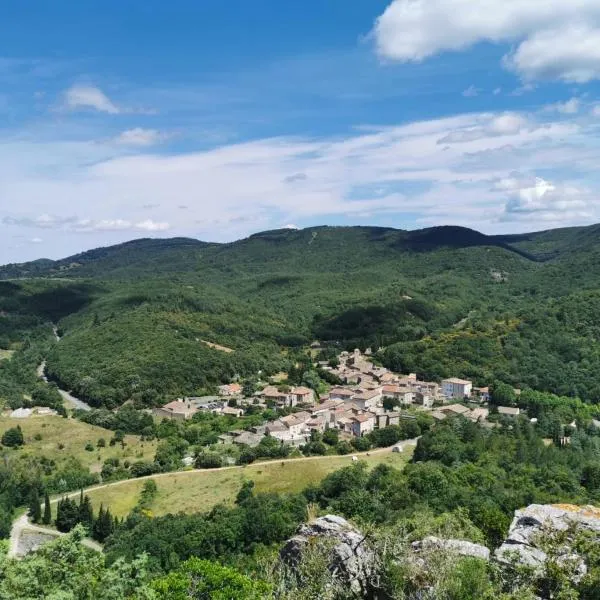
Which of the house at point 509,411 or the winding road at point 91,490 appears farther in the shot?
the house at point 509,411

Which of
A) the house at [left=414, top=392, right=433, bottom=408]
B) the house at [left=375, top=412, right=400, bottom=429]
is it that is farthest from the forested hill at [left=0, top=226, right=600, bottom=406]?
the house at [left=375, top=412, right=400, bottom=429]

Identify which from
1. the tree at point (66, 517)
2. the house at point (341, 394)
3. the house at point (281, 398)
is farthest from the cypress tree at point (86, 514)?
the house at point (341, 394)

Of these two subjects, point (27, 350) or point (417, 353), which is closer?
point (417, 353)

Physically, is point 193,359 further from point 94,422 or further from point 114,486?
point 114,486

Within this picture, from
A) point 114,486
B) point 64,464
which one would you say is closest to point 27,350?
point 64,464

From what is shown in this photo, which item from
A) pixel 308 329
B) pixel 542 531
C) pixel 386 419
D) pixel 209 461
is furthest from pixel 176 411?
pixel 542 531

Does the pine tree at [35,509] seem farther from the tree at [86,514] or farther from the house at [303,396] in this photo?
the house at [303,396]

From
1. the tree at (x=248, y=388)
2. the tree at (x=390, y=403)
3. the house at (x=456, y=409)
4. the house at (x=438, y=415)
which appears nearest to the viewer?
the house at (x=438, y=415)
